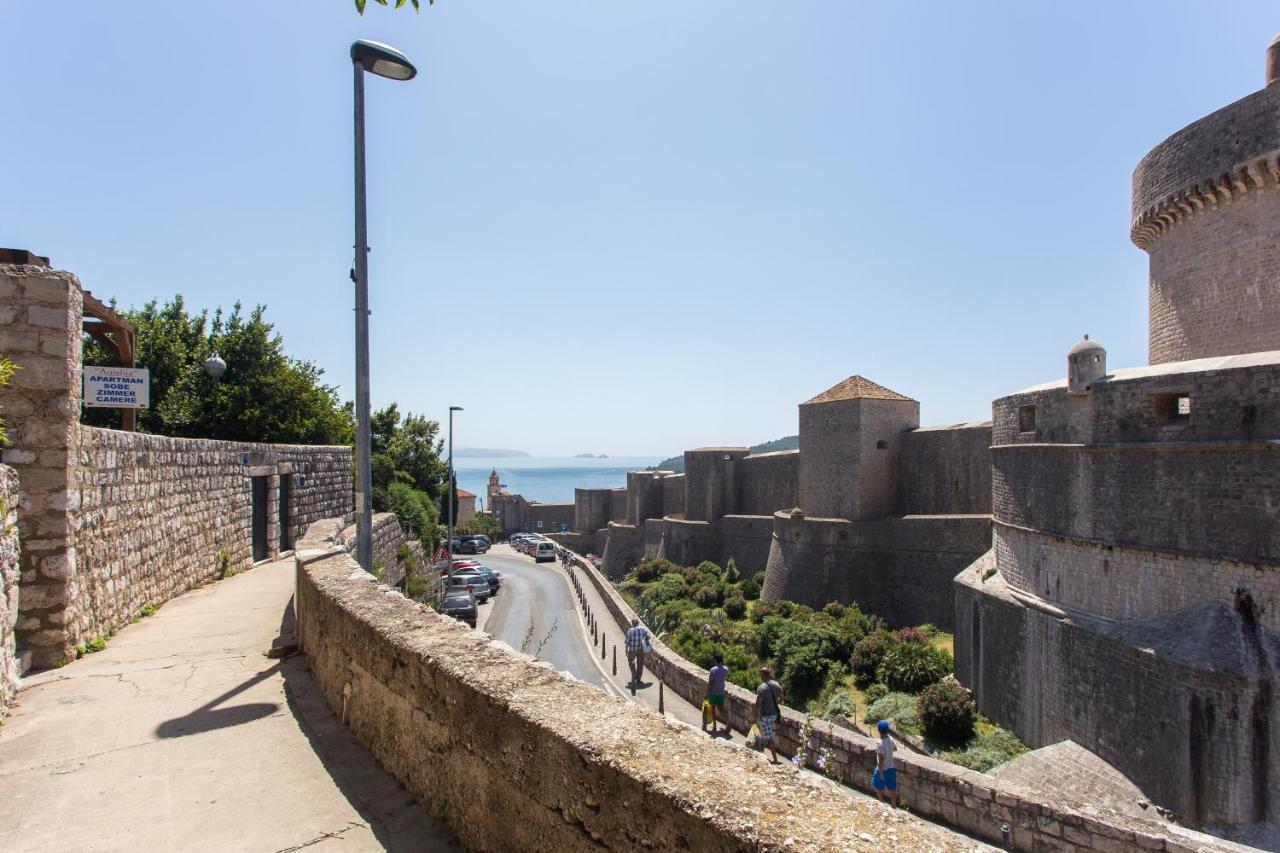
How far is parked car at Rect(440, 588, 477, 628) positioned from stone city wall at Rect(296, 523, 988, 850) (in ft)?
60.0

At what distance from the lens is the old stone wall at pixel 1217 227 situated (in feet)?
45.6

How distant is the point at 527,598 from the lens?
2969 cm

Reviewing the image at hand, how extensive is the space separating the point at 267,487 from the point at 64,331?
22.4 ft

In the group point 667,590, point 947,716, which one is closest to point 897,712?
point 947,716

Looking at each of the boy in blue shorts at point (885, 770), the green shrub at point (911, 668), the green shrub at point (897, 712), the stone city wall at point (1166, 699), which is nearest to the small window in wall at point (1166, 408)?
the stone city wall at point (1166, 699)

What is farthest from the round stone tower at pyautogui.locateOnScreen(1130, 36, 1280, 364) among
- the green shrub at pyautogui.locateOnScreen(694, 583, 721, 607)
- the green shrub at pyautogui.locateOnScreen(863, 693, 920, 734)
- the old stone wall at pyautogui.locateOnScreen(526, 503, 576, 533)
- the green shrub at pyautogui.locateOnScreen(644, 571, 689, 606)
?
the old stone wall at pyautogui.locateOnScreen(526, 503, 576, 533)

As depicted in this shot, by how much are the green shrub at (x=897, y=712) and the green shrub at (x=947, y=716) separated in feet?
0.87

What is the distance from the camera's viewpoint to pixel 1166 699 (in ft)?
34.6

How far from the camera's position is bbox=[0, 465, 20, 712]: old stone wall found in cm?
448

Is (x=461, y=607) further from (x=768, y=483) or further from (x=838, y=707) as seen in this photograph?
(x=768, y=483)

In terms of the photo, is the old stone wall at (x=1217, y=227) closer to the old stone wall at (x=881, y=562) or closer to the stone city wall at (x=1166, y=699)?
the stone city wall at (x=1166, y=699)

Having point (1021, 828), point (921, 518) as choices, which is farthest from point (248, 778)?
point (921, 518)

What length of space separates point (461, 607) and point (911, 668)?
13565 mm

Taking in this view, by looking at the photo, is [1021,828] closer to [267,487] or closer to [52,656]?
[52,656]
